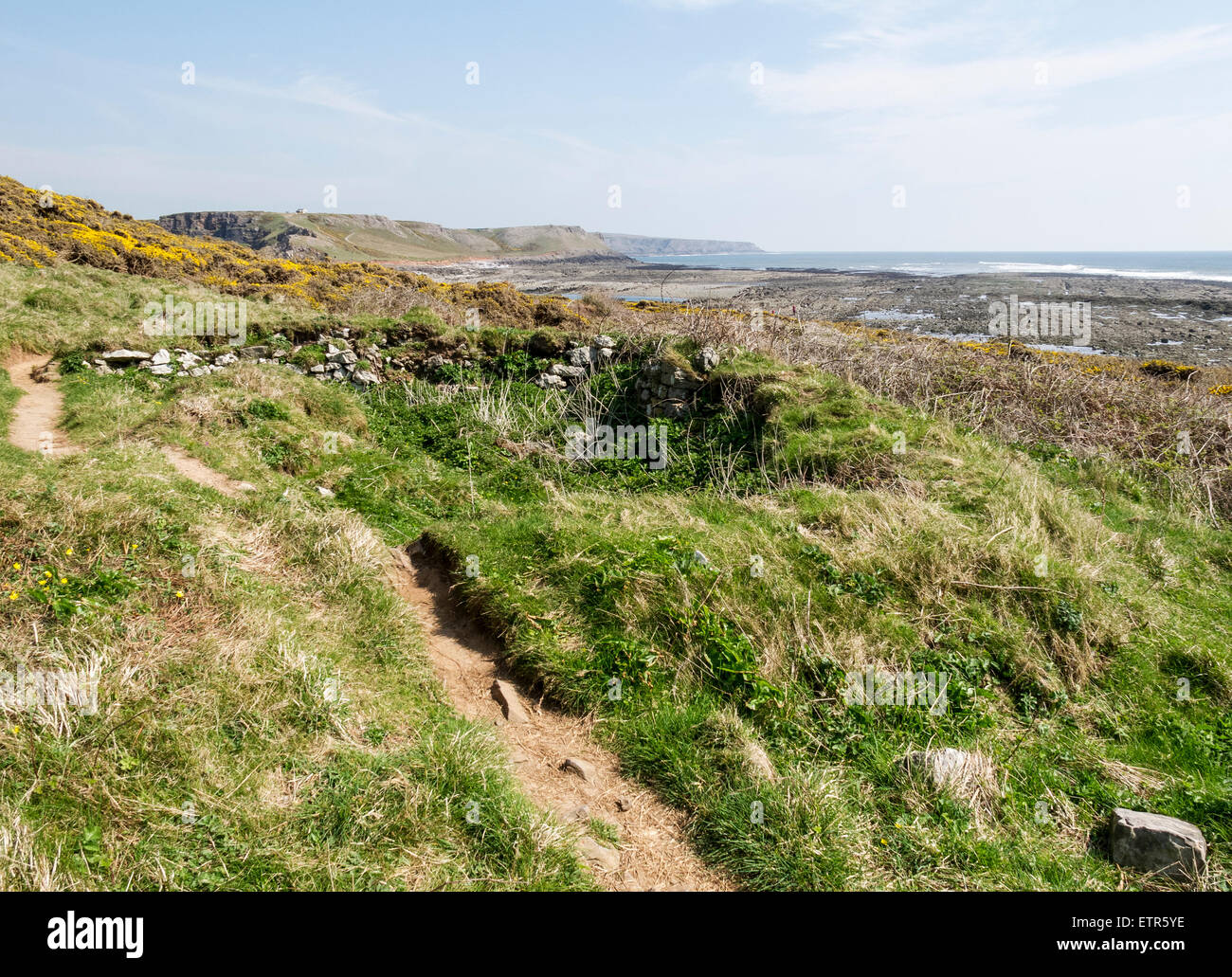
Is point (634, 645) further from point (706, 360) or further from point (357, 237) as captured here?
point (357, 237)

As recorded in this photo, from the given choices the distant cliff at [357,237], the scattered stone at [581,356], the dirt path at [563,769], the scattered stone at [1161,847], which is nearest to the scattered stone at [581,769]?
the dirt path at [563,769]

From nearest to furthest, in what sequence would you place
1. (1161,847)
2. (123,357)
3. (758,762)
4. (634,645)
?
(1161,847) → (758,762) → (634,645) → (123,357)

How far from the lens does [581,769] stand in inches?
170

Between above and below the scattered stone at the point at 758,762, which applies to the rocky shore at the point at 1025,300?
above

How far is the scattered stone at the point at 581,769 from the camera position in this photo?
4.29m

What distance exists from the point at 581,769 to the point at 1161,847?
3.56 m

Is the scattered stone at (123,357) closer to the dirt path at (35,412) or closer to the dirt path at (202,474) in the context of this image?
the dirt path at (35,412)

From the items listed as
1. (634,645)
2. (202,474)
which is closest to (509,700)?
(634,645)

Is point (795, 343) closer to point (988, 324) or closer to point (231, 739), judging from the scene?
point (231, 739)

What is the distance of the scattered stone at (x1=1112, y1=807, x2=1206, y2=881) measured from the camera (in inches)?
149

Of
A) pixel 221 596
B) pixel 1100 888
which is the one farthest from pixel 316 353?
pixel 1100 888

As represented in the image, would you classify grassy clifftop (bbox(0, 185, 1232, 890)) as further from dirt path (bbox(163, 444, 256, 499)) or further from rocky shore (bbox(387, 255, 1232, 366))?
rocky shore (bbox(387, 255, 1232, 366))

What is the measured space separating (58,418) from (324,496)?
165 inches

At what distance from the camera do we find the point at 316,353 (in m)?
13.0
